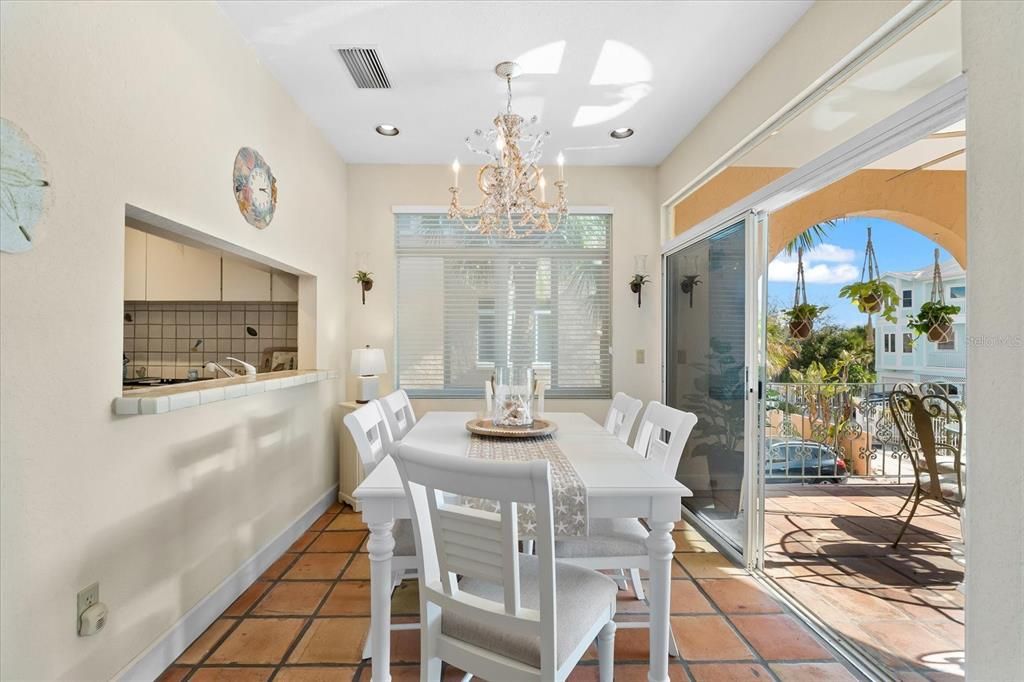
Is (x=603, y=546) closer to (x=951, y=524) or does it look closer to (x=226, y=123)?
(x=951, y=524)

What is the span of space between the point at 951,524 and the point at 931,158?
191cm

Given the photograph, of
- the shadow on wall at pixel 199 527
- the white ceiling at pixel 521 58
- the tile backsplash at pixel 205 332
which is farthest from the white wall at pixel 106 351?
the tile backsplash at pixel 205 332

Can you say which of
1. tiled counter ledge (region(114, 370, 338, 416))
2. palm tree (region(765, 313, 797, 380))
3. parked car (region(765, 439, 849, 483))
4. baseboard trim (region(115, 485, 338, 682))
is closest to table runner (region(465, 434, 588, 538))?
tiled counter ledge (region(114, 370, 338, 416))

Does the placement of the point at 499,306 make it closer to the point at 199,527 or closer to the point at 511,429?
the point at 511,429

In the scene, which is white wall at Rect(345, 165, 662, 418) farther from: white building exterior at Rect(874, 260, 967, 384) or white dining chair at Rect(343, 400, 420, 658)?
white dining chair at Rect(343, 400, 420, 658)

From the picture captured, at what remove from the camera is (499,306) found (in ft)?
13.0

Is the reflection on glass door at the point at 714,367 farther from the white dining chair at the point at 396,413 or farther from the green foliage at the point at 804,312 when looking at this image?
the white dining chair at the point at 396,413

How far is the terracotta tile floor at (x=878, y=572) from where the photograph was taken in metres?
1.90

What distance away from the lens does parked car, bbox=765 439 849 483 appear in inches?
148

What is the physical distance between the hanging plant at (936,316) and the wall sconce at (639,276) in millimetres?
1812

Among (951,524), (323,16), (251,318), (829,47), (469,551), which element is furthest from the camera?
(251,318)

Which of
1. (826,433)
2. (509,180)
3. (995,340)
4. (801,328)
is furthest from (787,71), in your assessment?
(826,433)

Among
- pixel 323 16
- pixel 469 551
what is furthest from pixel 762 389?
pixel 323 16

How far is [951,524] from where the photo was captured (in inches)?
100
